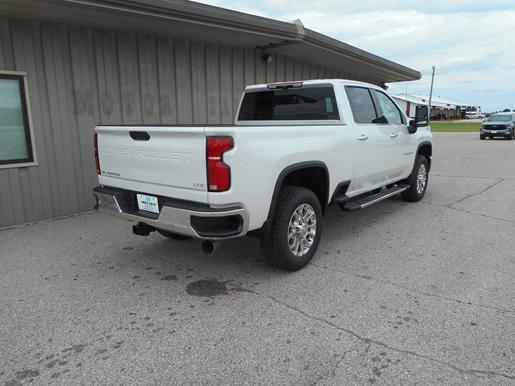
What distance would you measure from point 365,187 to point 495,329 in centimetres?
264

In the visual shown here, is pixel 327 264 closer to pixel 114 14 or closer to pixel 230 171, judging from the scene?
pixel 230 171

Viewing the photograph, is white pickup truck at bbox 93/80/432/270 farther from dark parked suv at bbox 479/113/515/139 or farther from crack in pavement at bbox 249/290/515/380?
dark parked suv at bbox 479/113/515/139

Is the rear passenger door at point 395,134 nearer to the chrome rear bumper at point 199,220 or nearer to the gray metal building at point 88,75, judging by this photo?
the gray metal building at point 88,75

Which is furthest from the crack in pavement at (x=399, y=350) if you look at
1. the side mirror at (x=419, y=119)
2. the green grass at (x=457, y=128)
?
the green grass at (x=457, y=128)

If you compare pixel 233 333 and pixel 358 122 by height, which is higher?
pixel 358 122

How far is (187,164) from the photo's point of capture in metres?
3.44

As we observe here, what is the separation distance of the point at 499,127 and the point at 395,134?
22.3 meters

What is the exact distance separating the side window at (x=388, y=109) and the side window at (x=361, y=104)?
324mm

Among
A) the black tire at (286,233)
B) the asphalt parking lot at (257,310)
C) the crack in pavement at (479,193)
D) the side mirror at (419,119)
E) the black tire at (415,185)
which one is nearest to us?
the asphalt parking lot at (257,310)

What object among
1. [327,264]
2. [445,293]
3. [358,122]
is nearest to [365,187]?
[358,122]

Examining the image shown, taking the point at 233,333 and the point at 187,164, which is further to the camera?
the point at 187,164

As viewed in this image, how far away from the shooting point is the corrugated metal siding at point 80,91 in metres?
6.05

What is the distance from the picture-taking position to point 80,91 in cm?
657

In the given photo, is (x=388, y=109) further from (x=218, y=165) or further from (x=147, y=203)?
(x=147, y=203)
